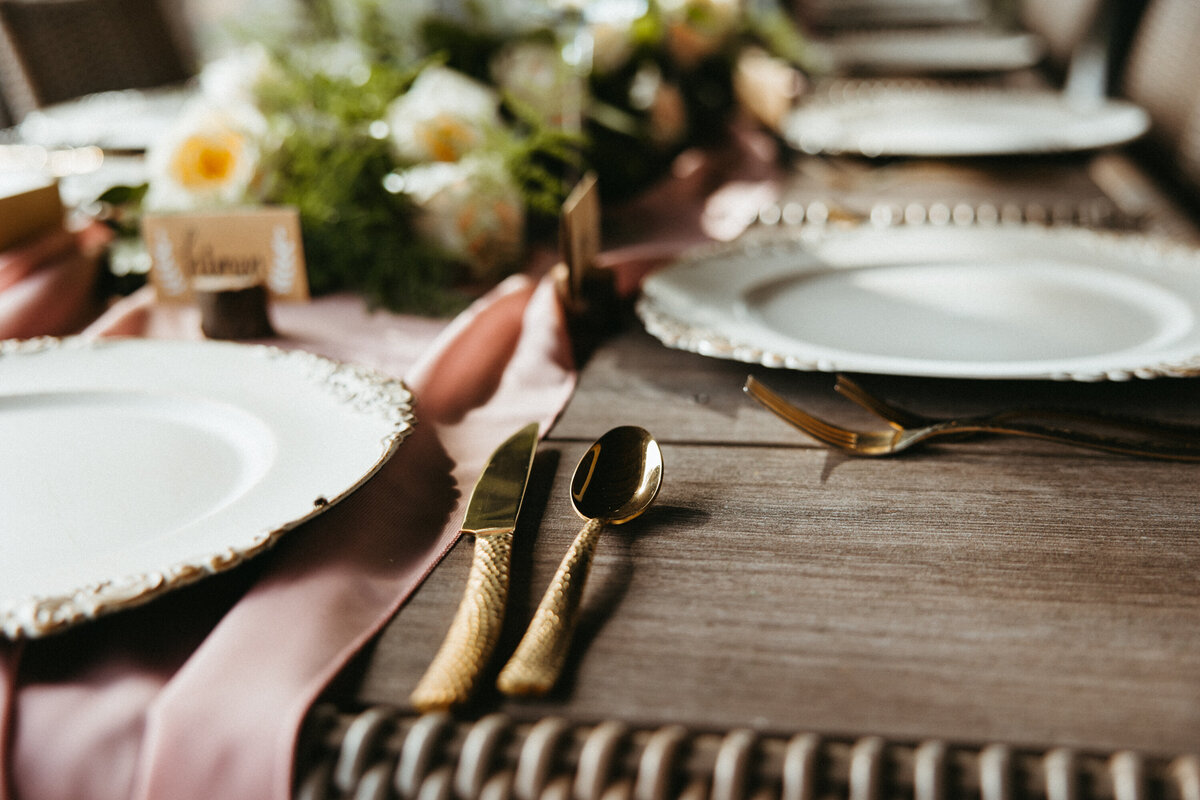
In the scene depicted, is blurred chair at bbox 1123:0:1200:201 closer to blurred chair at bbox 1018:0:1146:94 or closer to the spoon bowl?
blurred chair at bbox 1018:0:1146:94

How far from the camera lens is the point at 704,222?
1130 millimetres

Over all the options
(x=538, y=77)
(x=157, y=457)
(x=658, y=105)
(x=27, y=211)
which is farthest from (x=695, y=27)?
(x=157, y=457)

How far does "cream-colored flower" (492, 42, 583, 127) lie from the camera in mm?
1063

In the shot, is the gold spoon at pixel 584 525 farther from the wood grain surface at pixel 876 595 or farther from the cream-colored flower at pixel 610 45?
the cream-colored flower at pixel 610 45

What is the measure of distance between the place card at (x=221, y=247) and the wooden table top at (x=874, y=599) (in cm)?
41

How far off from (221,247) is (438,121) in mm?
252

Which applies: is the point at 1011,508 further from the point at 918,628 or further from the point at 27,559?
the point at 27,559

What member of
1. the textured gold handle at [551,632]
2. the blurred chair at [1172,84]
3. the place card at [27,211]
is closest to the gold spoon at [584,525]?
the textured gold handle at [551,632]

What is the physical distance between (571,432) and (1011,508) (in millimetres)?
256

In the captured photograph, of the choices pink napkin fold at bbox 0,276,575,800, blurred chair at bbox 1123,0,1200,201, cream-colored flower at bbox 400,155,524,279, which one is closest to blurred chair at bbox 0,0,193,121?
cream-colored flower at bbox 400,155,524,279

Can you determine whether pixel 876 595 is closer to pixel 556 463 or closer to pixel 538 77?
pixel 556 463

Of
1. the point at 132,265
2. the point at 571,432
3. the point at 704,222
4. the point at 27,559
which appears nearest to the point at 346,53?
the point at 132,265

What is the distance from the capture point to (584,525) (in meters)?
0.44

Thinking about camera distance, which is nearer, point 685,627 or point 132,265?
point 685,627
